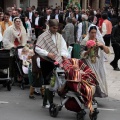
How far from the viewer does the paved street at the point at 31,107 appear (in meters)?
7.43

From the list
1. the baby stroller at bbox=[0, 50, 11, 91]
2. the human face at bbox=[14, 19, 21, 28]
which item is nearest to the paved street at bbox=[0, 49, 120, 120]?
the baby stroller at bbox=[0, 50, 11, 91]

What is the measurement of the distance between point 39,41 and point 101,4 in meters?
49.7

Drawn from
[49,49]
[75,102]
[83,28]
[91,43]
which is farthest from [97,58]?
[83,28]

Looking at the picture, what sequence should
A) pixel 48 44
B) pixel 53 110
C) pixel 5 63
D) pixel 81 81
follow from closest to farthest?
pixel 81 81 → pixel 53 110 → pixel 48 44 → pixel 5 63

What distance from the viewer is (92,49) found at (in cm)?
787

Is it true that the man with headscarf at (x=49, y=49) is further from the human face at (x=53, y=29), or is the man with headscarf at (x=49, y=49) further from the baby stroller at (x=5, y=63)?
the baby stroller at (x=5, y=63)

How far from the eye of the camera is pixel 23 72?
32.1 ft

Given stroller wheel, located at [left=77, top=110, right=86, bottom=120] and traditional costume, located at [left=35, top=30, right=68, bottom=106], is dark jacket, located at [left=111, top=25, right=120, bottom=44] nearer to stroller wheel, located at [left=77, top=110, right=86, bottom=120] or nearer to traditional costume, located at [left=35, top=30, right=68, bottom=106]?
traditional costume, located at [left=35, top=30, right=68, bottom=106]

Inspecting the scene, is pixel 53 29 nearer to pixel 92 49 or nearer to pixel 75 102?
pixel 92 49

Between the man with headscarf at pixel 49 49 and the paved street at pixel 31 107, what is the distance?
0.36 m

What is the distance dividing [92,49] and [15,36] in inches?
120

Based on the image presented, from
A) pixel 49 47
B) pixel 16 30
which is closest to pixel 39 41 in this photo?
pixel 49 47

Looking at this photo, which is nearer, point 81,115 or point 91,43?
point 81,115

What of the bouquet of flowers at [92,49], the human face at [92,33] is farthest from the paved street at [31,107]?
the human face at [92,33]
